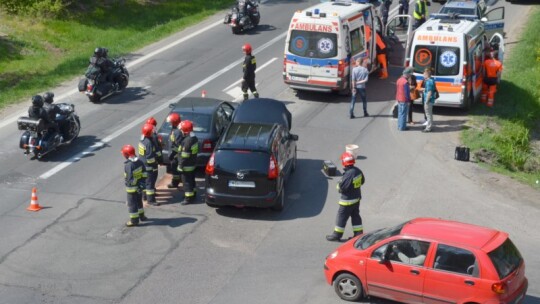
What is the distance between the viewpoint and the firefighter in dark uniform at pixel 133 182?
1570 cm

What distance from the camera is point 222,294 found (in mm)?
13289

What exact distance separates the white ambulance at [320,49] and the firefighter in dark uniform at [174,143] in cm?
640

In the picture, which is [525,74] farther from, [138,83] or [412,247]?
[412,247]

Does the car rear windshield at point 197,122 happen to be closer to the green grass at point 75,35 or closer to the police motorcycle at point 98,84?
the police motorcycle at point 98,84

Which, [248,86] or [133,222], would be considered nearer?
[133,222]

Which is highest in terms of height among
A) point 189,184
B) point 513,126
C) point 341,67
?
point 341,67

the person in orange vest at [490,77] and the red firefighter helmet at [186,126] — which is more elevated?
the red firefighter helmet at [186,126]

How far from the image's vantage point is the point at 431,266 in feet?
39.3

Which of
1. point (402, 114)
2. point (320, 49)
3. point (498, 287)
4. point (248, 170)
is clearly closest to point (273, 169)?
point (248, 170)

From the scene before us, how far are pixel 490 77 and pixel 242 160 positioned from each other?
10339mm

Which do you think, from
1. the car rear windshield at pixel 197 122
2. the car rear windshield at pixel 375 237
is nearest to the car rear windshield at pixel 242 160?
the car rear windshield at pixel 197 122

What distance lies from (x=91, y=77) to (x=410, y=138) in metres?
9.02

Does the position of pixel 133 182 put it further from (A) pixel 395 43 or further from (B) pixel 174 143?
(A) pixel 395 43

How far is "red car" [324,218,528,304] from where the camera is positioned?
11.6 metres
